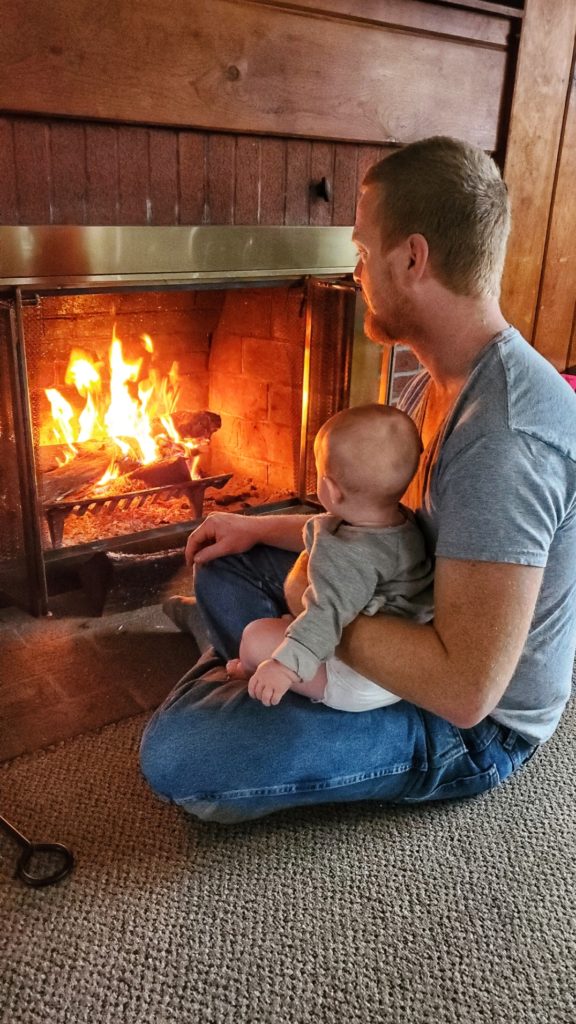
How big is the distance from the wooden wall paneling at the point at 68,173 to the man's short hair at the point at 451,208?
2.45 feet

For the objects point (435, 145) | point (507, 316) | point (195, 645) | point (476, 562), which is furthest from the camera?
point (507, 316)

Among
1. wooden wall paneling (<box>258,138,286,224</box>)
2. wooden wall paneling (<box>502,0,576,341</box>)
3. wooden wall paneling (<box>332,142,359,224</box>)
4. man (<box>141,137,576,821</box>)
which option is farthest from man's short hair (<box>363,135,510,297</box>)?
wooden wall paneling (<box>502,0,576,341</box>)

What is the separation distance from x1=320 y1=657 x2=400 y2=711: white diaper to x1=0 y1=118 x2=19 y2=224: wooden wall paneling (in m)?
1.05

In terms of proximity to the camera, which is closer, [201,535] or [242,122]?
[201,535]

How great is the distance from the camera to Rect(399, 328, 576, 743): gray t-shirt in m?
1.15

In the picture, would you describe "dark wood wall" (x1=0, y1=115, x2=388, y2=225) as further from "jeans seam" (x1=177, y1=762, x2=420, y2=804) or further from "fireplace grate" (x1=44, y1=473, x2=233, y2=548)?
"jeans seam" (x1=177, y1=762, x2=420, y2=804)

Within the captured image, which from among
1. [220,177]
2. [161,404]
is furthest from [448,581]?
[161,404]

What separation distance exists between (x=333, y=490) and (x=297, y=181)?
3.68 feet

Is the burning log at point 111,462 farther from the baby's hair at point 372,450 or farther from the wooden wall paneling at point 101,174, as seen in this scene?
the baby's hair at point 372,450

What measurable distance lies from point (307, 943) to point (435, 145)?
1.14m

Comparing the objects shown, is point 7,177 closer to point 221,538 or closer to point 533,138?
point 221,538

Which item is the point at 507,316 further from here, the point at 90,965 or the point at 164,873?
the point at 90,965

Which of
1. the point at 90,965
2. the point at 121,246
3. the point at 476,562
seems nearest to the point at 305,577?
the point at 476,562

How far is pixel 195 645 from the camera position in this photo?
2021 millimetres
